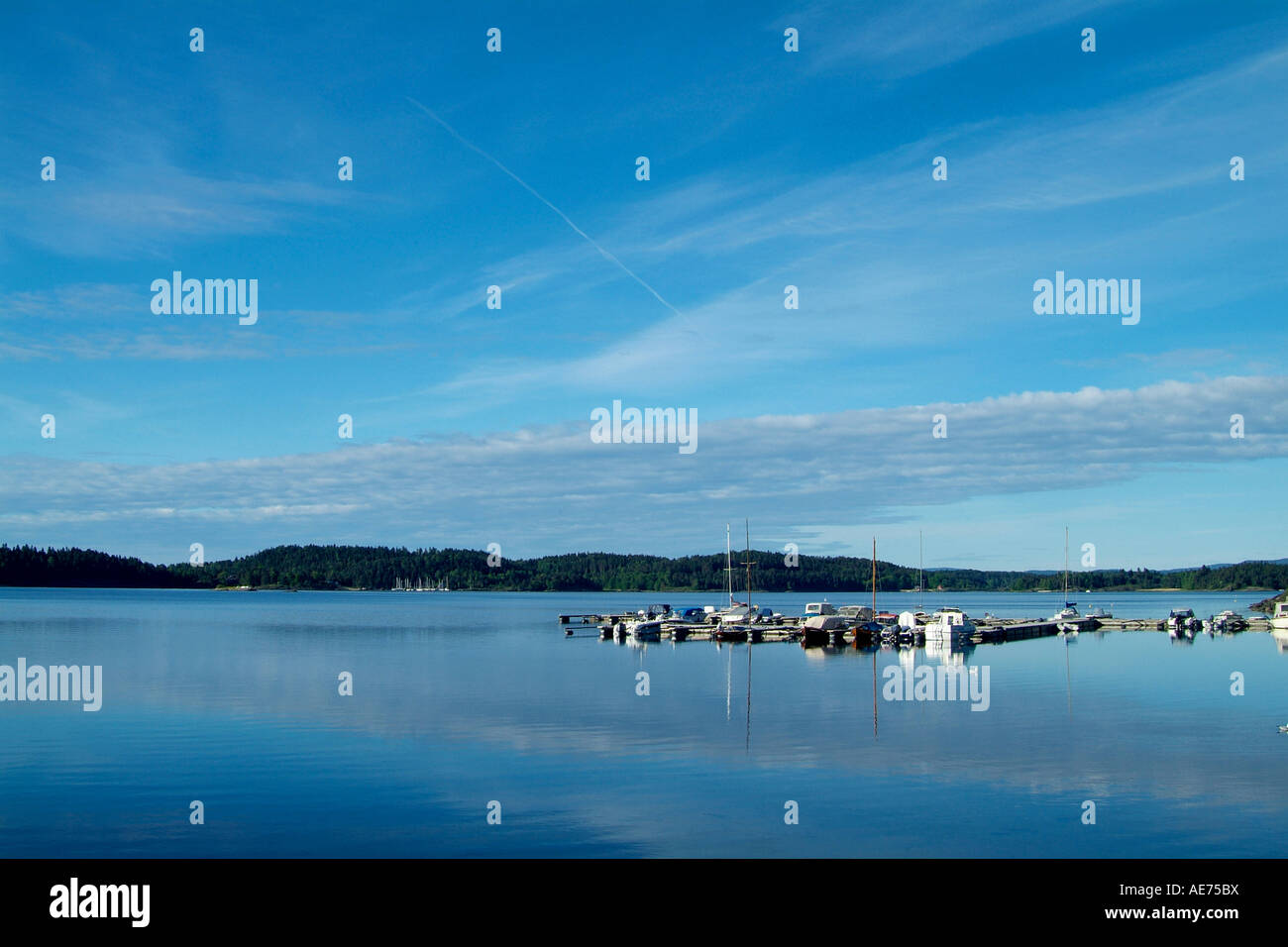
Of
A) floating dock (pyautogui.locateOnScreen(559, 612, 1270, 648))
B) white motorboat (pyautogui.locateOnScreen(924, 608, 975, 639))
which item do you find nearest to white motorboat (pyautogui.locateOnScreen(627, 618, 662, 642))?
floating dock (pyautogui.locateOnScreen(559, 612, 1270, 648))

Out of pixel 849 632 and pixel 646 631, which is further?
pixel 646 631

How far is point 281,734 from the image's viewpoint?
3859cm

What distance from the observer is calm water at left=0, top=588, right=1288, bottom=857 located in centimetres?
2344

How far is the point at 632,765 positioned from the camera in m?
32.2

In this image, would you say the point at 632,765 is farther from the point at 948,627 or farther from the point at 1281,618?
the point at 1281,618

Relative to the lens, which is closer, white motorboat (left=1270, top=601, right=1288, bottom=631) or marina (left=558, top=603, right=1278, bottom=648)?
marina (left=558, top=603, right=1278, bottom=648)

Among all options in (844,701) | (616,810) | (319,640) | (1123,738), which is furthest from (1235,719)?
(319,640)

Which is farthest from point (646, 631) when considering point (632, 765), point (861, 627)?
point (632, 765)

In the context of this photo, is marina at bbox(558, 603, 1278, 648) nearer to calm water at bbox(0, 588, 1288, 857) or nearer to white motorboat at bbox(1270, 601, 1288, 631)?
white motorboat at bbox(1270, 601, 1288, 631)

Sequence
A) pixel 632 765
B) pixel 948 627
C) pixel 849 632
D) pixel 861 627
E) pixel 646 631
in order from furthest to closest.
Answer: pixel 646 631 → pixel 849 632 → pixel 861 627 → pixel 948 627 → pixel 632 765

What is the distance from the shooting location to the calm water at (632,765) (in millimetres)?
23438

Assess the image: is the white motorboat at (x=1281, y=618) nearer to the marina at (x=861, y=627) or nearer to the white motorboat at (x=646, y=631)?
the marina at (x=861, y=627)
